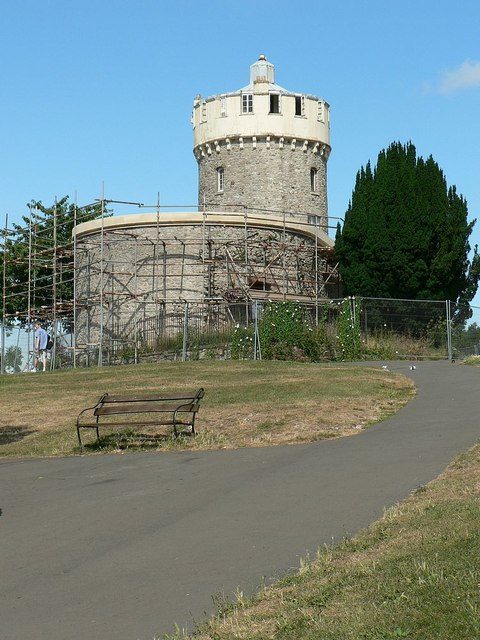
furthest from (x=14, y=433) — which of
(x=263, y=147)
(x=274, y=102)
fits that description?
(x=274, y=102)

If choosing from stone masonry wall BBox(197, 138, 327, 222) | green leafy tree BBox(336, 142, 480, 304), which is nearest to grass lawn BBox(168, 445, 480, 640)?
green leafy tree BBox(336, 142, 480, 304)

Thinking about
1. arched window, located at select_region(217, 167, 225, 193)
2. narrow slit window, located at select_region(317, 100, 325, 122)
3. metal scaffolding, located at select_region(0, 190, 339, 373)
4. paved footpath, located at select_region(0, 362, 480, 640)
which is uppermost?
narrow slit window, located at select_region(317, 100, 325, 122)

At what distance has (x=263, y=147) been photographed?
176 ft

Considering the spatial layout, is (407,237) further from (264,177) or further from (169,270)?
(264,177)

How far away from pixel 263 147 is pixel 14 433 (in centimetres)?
3558

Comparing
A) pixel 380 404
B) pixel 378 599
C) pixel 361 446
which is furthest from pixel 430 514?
pixel 380 404

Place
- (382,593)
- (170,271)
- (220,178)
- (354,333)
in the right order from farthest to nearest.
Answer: (220,178)
(170,271)
(354,333)
(382,593)

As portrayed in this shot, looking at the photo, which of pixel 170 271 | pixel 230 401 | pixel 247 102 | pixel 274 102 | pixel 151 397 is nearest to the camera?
pixel 151 397

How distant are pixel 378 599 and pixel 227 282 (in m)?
38.2

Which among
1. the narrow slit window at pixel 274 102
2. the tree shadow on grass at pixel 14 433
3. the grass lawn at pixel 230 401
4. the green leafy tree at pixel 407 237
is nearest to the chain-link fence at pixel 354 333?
the grass lawn at pixel 230 401

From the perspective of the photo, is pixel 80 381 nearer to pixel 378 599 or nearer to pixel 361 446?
pixel 361 446

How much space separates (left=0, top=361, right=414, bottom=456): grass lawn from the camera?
17.9 metres

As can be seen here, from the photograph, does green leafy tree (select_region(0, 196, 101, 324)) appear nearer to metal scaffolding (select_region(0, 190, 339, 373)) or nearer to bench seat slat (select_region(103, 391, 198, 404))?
metal scaffolding (select_region(0, 190, 339, 373))

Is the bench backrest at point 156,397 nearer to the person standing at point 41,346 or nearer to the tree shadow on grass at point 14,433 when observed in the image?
the tree shadow on grass at point 14,433
